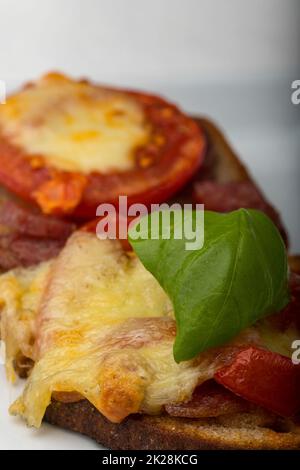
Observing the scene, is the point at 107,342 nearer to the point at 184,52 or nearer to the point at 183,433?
the point at 183,433

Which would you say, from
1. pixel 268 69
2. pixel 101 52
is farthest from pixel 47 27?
pixel 268 69

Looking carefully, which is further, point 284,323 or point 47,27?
point 47,27

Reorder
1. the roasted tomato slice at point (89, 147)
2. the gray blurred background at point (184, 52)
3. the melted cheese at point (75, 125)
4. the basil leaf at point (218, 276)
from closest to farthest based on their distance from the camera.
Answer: the basil leaf at point (218, 276) < the roasted tomato slice at point (89, 147) < the melted cheese at point (75, 125) < the gray blurred background at point (184, 52)

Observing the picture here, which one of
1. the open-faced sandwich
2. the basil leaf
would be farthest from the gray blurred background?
the basil leaf

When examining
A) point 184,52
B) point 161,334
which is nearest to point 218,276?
point 161,334

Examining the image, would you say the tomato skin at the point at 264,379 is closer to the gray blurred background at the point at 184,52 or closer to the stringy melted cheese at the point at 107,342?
the stringy melted cheese at the point at 107,342

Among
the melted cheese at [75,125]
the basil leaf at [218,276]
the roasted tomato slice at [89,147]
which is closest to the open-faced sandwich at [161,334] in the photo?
the basil leaf at [218,276]

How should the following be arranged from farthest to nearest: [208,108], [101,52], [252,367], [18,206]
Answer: [101,52], [208,108], [18,206], [252,367]

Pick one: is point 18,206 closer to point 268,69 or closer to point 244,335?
point 244,335
